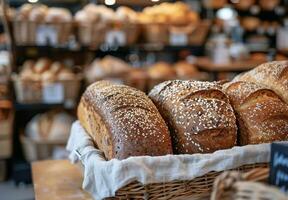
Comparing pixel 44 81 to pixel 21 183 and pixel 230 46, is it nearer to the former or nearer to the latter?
pixel 21 183

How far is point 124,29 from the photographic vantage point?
10.8ft

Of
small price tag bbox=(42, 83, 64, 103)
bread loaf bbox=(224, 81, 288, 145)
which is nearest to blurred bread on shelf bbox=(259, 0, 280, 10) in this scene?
small price tag bbox=(42, 83, 64, 103)

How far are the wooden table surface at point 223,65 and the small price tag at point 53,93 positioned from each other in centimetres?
139

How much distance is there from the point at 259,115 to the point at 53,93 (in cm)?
215

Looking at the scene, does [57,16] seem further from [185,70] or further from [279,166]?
[279,166]

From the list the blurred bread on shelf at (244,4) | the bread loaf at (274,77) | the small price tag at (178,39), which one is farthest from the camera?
the blurred bread on shelf at (244,4)

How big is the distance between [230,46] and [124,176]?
3.71 metres

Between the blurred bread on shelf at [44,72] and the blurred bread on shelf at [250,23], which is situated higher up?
the blurred bread on shelf at [250,23]

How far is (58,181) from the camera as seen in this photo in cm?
141

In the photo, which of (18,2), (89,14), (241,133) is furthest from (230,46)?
(241,133)

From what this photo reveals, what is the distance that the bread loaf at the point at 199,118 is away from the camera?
3.84ft

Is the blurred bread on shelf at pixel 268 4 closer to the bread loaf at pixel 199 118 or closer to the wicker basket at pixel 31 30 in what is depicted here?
the wicker basket at pixel 31 30

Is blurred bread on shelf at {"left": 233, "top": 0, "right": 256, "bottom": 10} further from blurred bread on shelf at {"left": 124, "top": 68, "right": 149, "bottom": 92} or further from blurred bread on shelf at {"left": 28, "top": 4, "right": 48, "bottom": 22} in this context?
blurred bread on shelf at {"left": 28, "top": 4, "right": 48, "bottom": 22}

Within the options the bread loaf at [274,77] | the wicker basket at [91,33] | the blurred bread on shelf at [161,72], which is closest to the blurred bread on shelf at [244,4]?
the blurred bread on shelf at [161,72]
